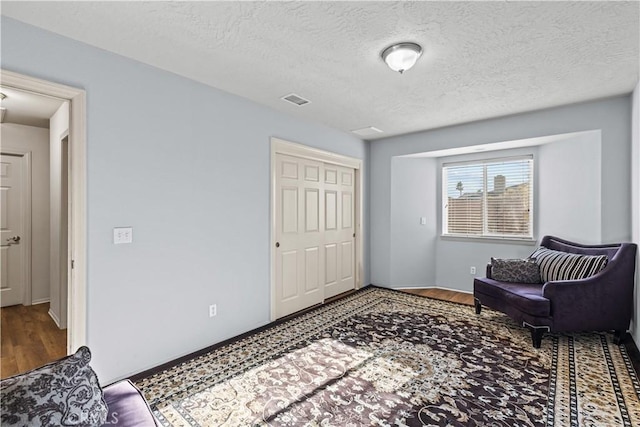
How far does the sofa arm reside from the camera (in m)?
2.89

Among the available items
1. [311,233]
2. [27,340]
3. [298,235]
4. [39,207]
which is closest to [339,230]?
[311,233]

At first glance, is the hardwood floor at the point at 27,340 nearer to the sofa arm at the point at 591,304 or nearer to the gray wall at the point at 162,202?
the gray wall at the point at 162,202

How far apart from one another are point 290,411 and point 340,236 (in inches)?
116

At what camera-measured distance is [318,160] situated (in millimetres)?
4285

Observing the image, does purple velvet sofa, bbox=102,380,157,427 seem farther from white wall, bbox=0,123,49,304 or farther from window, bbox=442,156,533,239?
window, bbox=442,156,533,239

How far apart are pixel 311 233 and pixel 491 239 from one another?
2.67m

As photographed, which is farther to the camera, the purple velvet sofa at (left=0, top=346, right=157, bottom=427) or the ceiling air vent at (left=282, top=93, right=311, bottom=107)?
the ceiling air vent at (left=282, top=93, right=311, bottom=107)

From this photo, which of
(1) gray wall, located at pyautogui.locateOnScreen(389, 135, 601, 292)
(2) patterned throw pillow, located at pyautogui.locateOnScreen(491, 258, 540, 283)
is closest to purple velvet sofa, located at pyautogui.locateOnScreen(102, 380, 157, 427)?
(2) patterned throw pillow, located at pyautogui.locateOnScreen(491, 258, 540, 283)

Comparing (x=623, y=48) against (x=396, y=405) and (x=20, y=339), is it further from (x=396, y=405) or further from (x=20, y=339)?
(x=20, y=339)

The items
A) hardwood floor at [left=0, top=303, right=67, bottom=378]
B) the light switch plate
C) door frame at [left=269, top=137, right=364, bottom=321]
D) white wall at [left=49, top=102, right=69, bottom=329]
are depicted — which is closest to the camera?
the light switch plate

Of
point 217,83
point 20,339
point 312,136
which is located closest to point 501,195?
point 312,136

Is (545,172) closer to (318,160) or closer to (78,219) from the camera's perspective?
(318,160)

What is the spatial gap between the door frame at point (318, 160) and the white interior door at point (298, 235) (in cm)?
9

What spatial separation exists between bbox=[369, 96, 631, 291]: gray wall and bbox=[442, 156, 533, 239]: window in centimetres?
22
